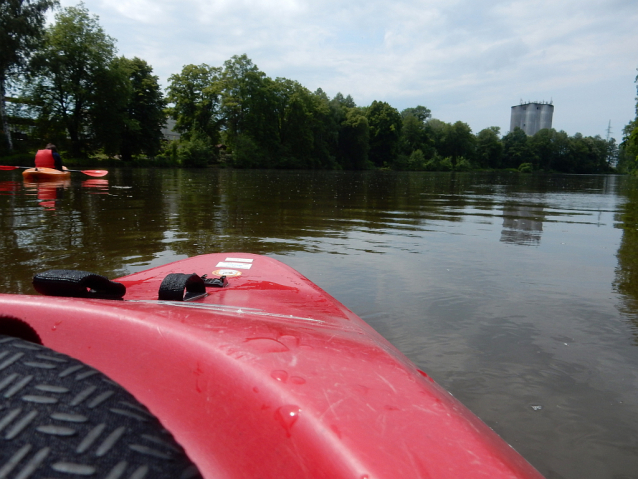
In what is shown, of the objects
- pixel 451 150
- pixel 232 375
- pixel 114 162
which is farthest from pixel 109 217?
pixel 451 150

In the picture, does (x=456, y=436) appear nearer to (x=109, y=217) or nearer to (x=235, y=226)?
(x=235, y=226)

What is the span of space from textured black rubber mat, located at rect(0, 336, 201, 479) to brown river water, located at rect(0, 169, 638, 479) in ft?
5.65

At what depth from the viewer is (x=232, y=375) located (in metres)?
0.92

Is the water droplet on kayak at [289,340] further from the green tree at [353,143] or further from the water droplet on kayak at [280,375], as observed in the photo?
the green tree at [353,143]

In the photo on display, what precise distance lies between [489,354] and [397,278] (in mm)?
1824

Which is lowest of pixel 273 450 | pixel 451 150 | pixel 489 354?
pixel 489 354

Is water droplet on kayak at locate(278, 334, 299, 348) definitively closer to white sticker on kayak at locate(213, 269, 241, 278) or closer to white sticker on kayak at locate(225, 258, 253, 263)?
white sticker on kayak at locate(213, 269, 241, 278)

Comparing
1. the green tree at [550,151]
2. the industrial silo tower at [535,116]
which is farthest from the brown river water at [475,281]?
the industrial silo tower at [535,116]

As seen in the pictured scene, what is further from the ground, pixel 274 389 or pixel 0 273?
pixel 274 389

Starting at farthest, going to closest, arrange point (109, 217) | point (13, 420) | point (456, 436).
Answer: point (109, 217), point (456, 436), point (13, 420)

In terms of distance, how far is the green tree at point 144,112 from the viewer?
155 feet

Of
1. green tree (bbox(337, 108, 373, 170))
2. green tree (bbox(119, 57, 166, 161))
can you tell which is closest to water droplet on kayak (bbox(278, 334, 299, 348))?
green tree (bbox(119, 57, 166, 161))

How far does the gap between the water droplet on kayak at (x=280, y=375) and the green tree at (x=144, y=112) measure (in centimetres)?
Answer: 5029

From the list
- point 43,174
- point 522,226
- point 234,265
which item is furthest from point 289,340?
point 43,174
